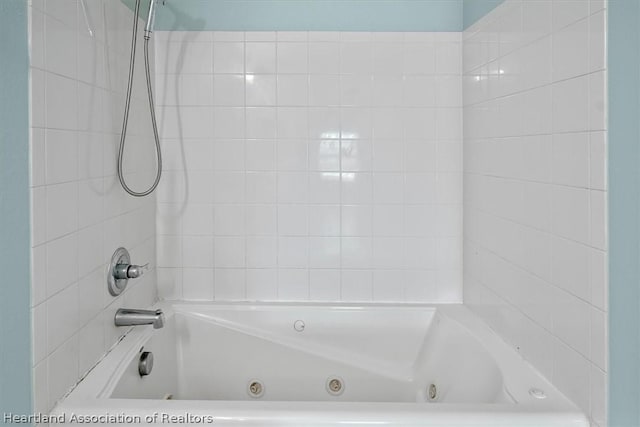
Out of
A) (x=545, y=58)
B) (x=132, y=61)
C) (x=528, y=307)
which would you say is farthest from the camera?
(x=132, y=61)

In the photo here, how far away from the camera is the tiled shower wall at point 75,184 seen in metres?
1.35

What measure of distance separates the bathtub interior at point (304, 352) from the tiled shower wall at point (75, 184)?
37 centimetres

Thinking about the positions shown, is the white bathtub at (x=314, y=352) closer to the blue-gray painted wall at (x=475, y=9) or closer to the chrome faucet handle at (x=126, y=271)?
the chrome faucet handle at (x=126, y=271)

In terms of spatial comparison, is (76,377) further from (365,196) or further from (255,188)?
(365,196)

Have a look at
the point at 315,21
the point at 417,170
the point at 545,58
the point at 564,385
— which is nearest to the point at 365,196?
the point at 417,170

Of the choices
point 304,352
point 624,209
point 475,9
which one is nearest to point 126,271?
point 304,352

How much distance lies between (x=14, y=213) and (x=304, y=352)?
1.34 metres

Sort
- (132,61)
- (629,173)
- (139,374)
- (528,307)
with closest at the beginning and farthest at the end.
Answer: (629,173)
(528,307)
(139,374)
(132,61)

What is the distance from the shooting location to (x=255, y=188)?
94.2 inches

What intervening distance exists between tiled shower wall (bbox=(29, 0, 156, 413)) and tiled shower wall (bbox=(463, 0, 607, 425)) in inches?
52.2

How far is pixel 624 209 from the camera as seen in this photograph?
124 centimetres

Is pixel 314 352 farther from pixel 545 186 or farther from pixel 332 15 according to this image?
pixel 332 15

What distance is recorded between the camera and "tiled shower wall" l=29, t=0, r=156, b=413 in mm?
1352

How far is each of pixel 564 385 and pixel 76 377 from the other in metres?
1.35
